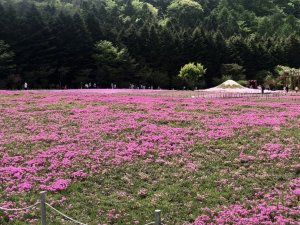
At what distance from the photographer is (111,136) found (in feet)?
79.1

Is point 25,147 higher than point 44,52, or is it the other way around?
point 44,52

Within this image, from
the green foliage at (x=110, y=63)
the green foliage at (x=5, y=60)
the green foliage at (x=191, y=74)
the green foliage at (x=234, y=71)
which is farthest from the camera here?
the green foliage at (x=234, y=71)

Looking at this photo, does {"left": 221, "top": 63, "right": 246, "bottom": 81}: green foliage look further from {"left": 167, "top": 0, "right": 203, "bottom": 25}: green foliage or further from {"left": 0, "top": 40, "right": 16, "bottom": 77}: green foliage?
{"left": 167, "top": 0, "right": 203, "bottom": 25}: green foliage

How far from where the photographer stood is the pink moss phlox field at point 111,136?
1669 centimetres

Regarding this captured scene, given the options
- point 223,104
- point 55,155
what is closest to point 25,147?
point 55,155

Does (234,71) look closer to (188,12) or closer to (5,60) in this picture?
(5,60)

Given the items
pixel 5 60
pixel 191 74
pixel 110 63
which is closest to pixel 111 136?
pixel 5 60

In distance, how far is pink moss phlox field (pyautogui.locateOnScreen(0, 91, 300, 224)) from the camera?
16688 mm

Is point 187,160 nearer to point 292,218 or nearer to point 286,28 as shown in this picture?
point 292,218

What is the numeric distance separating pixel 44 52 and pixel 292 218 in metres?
82.2

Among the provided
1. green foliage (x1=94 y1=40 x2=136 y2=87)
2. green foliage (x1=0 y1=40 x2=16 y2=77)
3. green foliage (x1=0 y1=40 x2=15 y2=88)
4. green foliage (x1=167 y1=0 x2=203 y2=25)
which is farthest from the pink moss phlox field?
green foliage (x1=167 y1=0 x2=203 y2=25)

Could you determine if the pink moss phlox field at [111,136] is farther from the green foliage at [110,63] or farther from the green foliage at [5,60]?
the green foliage at [110,63]

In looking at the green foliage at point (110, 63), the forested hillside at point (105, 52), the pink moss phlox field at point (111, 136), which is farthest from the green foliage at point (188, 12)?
the pink moss phlox field at point (111, 136)

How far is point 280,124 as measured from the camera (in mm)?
27469
